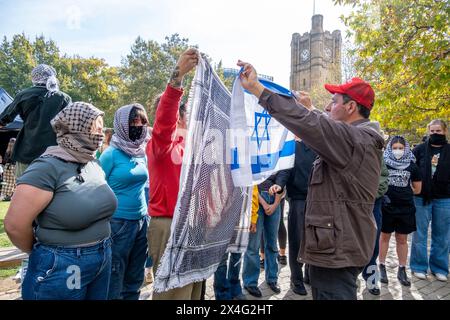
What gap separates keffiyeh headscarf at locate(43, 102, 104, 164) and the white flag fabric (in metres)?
0.83

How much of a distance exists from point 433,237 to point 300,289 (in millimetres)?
2472

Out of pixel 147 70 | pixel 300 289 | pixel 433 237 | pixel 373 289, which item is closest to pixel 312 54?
pixel 147 70

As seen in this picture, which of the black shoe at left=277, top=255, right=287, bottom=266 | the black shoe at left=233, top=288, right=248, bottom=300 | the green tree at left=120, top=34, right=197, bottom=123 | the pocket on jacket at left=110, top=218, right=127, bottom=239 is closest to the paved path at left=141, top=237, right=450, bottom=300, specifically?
the black shoe at left=233, top=288, right=248, bottom=300

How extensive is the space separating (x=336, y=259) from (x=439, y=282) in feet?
12.0

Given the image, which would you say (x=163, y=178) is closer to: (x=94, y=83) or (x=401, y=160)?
(x=401, y=160)

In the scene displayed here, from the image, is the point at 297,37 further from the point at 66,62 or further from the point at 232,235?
the point at 232,235

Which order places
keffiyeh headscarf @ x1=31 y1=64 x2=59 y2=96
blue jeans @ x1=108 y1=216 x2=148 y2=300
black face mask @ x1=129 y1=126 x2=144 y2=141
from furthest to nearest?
keffiyeh headscarf @ x1=31 y1=64 x2=59 y2=96 < black face mask @ x1=129 y1=126 x2=144 y2=141 < blue jeans @ x1=108 y1=216 x2=148 y2=300

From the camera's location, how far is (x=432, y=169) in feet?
15.7

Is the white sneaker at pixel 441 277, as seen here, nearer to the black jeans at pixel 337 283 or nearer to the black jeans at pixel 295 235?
the black jeans at pixel 295 235

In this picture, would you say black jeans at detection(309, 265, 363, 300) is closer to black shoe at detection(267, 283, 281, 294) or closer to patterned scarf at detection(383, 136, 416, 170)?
black shoe at detection(267, 283, 281, 294)

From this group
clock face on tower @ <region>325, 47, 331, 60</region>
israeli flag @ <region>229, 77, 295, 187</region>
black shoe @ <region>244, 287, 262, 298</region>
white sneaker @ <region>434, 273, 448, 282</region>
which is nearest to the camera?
israeli flag @ <region>229, 77, 295, 187</region>

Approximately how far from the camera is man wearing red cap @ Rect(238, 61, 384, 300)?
189 cm

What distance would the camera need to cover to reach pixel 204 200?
1952 mm

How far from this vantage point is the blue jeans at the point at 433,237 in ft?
15.2
